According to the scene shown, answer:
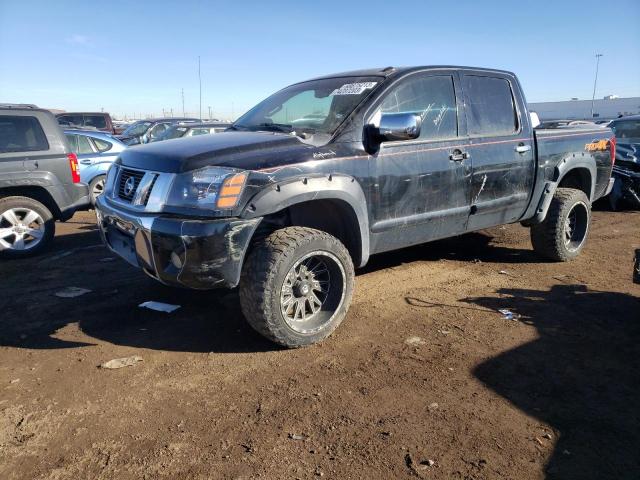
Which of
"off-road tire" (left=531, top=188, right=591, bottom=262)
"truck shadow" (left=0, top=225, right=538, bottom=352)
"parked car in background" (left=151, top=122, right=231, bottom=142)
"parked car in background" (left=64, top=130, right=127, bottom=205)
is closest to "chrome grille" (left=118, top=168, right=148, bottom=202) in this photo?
"truck shadow" (left=0, top=225, right=538, bottom=352)

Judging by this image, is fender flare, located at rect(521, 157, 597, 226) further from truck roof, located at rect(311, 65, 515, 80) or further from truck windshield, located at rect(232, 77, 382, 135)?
truck windshield, located at rect(232, 77, 382, 135)

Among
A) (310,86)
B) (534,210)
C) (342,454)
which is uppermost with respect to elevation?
(310,86)

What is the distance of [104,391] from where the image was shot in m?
3.01

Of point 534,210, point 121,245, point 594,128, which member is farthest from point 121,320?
point 594,128

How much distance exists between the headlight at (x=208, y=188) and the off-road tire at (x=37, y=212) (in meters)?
3.88

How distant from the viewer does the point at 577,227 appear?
6004 millimetres

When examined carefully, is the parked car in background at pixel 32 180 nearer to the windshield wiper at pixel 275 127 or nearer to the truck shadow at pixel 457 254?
the windshield wiper at pixel 275 127

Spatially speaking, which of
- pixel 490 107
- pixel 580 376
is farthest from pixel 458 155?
pixel 580 376

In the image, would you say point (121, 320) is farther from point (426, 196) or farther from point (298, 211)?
point (426, 196)

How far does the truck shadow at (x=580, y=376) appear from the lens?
242 cm

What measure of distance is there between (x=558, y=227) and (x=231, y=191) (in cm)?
400

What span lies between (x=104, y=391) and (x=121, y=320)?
1160 mm

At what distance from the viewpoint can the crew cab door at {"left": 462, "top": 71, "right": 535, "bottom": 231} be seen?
461 cm

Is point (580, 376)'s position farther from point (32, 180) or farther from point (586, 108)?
point (586, 108)
